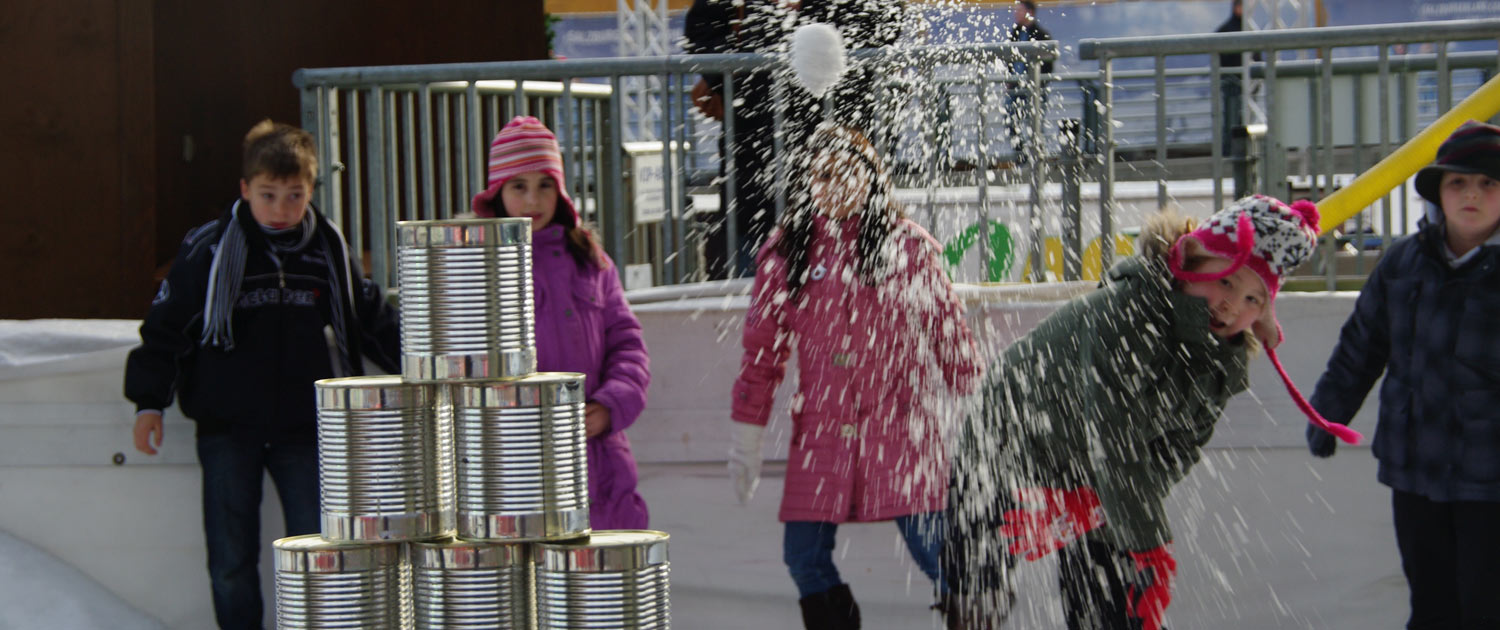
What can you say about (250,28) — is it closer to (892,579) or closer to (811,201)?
(811,201)

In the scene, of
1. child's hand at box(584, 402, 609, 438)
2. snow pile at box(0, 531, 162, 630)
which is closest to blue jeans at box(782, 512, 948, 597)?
child's hand at box(584, 402, 609, 438)

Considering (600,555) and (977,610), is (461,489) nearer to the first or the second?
(600,555)

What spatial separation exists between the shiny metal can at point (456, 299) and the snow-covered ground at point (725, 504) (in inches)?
93.3

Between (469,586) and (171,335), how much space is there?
7.77 feet

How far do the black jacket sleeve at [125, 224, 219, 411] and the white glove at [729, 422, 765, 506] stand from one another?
1.73 m

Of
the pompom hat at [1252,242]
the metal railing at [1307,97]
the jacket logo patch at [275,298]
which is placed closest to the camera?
the pompom hat at [1252,242]

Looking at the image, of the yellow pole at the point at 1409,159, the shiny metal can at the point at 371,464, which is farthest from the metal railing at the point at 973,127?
the shiny metal can at the point at 371,464

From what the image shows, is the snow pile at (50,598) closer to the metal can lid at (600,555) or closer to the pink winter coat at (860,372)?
the pink winter coat at (860,372)

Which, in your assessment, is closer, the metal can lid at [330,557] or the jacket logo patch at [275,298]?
the metal can lid at [330,557]

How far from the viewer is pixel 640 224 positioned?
6.64 metres

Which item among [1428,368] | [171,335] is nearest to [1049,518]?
[1428,368]

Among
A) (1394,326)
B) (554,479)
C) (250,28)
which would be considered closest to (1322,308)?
(1394,326)

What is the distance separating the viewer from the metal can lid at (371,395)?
3.03 m

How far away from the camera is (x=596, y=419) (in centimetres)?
468
